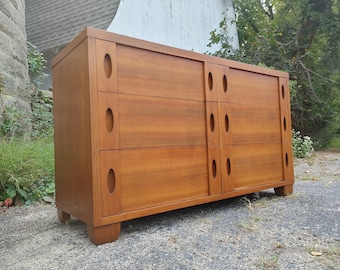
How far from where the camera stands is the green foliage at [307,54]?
6336 millimetres

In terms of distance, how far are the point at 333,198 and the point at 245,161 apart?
752 mm

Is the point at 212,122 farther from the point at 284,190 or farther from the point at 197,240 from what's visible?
the point at 284,190

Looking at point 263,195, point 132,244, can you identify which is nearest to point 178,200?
point 132,244

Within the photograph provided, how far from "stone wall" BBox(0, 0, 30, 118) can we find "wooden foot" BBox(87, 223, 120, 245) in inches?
84.7

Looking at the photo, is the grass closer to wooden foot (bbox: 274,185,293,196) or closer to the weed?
wooden foot (bbox: 274,185,293,196)

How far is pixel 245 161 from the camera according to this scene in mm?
1987

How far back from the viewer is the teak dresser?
135 cm

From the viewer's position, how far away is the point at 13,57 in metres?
3.30

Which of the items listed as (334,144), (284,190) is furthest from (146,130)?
(334,144)

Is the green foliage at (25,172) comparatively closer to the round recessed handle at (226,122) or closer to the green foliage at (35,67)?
the round recessed handle at (226,122)

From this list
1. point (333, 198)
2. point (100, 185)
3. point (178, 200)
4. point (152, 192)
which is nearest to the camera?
point (100, 185)

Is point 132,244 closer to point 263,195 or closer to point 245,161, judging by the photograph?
point 245,161

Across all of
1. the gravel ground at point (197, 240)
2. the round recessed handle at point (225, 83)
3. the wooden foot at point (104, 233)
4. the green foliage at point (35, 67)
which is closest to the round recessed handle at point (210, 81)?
the round recessed handle at point (225, 83)

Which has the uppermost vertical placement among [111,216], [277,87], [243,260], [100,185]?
[277,87]
